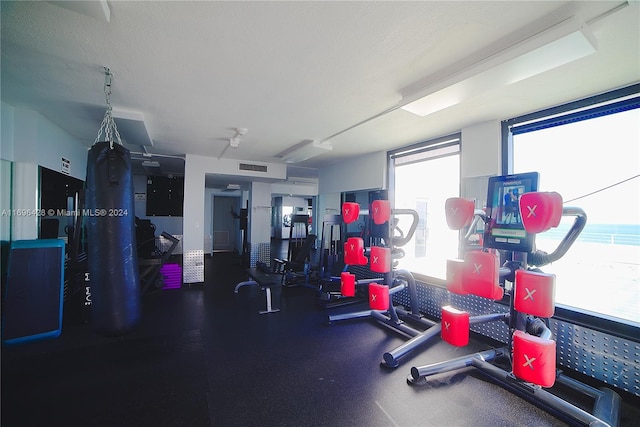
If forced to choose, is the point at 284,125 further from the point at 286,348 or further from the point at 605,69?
the point at 605,69

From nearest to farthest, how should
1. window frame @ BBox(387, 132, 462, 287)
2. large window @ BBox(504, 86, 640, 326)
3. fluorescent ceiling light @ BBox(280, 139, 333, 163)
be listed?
large window @ BBox(504, 86, 640, 326)
window frame @ BBox(387, 132, 462, 287)
fluorescent ceiling light @ BBox(280, 139, 333, 163)

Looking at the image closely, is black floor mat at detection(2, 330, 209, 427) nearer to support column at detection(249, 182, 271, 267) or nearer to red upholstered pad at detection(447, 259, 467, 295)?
red upholstered pad at detection(447, 259, 467, 295)

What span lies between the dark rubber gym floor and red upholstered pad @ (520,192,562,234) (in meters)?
1.39

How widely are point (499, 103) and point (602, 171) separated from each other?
1085 mm

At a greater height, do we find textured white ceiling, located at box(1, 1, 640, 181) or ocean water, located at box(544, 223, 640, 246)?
textured white ceiling, located at box(1, 1, 640, 181)

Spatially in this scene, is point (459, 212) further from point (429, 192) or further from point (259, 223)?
point (259, 223)

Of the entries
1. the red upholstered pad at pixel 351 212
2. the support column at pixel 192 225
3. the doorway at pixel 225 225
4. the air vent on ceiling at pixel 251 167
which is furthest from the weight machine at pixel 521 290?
the doorway at pixel 225 225

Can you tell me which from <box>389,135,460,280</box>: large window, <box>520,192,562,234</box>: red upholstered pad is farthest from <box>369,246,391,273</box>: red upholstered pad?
<box>520,192,562,234</box>: red upholstered pad

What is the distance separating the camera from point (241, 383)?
2.09 metres

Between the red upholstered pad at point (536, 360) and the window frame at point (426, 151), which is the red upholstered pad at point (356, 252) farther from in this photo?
the red upholstered pad at point (536, 360)

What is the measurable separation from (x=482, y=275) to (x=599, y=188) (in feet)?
5.24

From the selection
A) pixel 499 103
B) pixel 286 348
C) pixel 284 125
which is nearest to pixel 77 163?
pixel 284 125

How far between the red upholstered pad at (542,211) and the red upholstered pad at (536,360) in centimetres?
67

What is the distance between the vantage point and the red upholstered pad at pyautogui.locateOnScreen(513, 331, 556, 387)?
4.68ft
